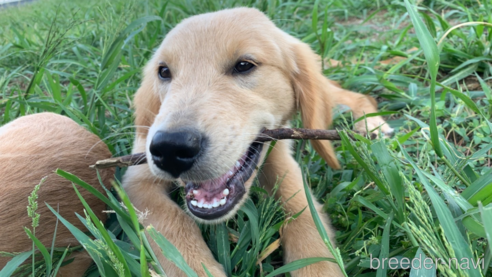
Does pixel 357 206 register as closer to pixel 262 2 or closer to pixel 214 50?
pixel 214 50

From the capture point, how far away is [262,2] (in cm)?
432

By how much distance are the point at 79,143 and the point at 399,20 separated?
12.5 feet

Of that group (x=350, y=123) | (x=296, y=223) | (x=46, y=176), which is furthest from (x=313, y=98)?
(x=46, y=176)

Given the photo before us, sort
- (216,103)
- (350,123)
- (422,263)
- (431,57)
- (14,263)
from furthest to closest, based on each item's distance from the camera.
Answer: (350,123) → (216,103) → (431,57) → (14,263) → (422,263)

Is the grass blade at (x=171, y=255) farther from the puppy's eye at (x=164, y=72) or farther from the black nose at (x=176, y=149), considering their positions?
the puppy's eye at (x=164, y=72)

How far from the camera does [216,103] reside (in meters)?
1.78

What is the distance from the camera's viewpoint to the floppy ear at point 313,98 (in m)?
2.20

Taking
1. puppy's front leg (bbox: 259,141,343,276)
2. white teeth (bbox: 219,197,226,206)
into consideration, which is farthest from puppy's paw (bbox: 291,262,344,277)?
white teeth (bbox: 219,197,226,206)

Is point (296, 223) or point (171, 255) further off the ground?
point (171, 255)

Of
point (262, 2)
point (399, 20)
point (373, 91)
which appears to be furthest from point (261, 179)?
Result: point (399, 20)

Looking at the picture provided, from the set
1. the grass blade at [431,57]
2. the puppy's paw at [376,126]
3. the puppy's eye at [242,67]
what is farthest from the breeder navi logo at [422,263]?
the puppy's paw at [376,126]

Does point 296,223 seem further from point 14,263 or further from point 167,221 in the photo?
point 14,263

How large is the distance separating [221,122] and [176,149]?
27 centimetres

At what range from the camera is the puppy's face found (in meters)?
1.56
